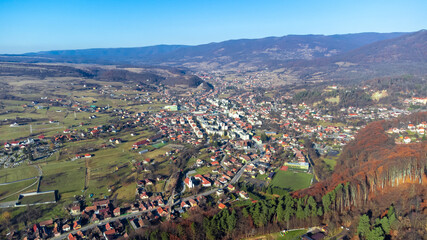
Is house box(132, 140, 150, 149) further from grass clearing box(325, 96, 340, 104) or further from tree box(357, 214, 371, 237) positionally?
grass clearing box(325, 96, 340, 104)

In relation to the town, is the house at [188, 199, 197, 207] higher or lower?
lower

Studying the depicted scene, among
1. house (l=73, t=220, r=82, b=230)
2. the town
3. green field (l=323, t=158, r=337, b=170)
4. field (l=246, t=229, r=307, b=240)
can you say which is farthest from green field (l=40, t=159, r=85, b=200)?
green field (l=323, t=158, r=337, b=170)

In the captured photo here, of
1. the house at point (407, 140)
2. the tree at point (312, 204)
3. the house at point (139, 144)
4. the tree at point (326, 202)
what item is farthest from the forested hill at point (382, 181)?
the house at point (139, 144)

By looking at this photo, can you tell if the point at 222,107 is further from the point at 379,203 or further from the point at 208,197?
the point at 379,203

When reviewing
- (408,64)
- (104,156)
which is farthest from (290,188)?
(408,64)

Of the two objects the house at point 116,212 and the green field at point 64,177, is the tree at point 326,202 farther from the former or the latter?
the green field at point 64,177

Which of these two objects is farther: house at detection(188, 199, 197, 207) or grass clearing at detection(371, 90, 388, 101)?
grass clearing at detection(371, 90, 388, 101)
